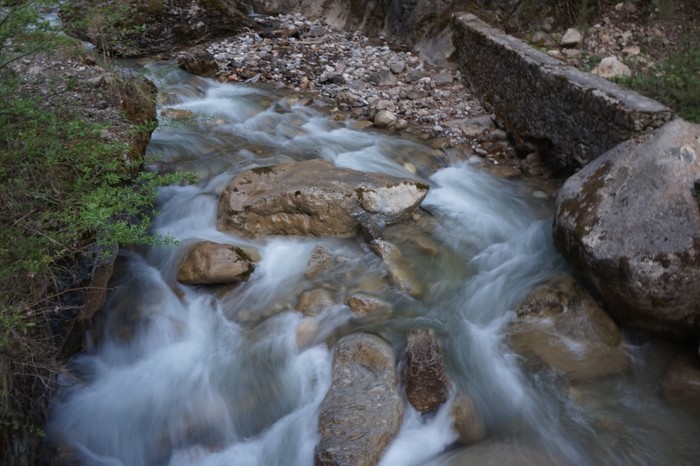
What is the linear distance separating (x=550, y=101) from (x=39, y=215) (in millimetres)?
5303

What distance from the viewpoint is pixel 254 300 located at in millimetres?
4426

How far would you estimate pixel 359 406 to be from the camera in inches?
131

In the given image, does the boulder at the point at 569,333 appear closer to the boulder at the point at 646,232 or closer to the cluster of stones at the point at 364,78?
the boulder at the point at 646,232

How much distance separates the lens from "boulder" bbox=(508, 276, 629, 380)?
3785 mm

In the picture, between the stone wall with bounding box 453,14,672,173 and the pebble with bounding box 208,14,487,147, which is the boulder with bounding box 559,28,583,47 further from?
the pebble with bounding box 208,14,487,147

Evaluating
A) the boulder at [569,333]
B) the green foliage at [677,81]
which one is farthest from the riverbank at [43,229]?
the green foliage at [677,81]

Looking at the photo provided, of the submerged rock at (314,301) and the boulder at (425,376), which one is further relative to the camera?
the submerged rock at (314,301)

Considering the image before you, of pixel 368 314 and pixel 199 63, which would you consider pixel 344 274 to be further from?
pixel 199 63

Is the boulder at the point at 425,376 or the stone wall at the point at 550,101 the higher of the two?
the stone wall at the point at 550,101

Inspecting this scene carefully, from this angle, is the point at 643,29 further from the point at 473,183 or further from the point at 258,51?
the point at 258,51

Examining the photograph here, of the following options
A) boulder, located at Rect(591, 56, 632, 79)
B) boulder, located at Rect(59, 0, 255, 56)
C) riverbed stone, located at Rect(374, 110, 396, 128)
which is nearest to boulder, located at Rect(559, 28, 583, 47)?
boulder, located at Rect(591, 56, 632, 79)

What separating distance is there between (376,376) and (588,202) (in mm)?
2280

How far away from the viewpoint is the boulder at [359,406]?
10.2ft

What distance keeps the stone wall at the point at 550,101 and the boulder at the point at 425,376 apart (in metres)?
2.78
